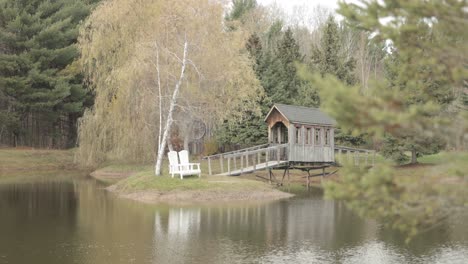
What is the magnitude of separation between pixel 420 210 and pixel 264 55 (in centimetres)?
3605

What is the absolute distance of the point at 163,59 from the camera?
2788cm

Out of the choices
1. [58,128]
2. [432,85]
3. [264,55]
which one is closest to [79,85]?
[58,128]

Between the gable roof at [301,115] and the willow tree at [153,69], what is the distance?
3272 mm

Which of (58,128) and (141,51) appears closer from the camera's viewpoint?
(141,51)

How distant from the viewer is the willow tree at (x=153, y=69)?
26.8 meters

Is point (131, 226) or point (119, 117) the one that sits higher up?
point (119, 117)

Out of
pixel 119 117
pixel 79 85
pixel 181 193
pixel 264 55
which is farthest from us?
pixel 79 85

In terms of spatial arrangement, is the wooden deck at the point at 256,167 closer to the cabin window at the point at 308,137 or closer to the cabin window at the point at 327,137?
the cabin window at the point at 308,137

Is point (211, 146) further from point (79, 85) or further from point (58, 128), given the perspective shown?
point (58, 128)

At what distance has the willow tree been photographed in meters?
26.8

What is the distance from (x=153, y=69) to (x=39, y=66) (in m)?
19.0

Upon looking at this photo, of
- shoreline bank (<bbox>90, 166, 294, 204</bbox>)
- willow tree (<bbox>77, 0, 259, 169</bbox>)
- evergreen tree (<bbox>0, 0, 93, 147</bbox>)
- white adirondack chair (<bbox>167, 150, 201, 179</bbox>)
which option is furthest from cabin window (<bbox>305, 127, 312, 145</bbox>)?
evergreen tree (<bbox>0, 0, 93, 147</bbox>)

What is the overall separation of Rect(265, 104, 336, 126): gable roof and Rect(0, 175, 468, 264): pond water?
678 cm

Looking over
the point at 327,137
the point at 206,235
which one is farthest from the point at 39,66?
the point at 206,235
